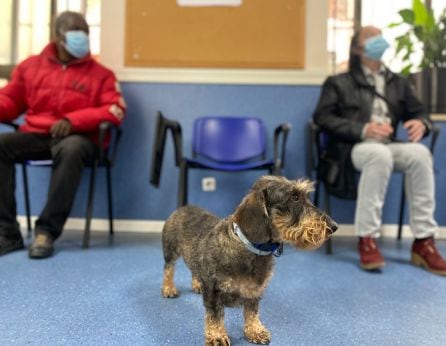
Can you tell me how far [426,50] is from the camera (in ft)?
10.4

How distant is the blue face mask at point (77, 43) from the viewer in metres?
2.72

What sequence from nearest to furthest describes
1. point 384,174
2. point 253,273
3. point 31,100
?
1. point 253,273
2. point 384,174
3. point 31,100

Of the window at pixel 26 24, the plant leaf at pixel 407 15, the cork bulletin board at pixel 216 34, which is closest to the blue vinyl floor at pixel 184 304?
the cork bulletin board at pixel 216 34

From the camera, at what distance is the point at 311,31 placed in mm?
3199

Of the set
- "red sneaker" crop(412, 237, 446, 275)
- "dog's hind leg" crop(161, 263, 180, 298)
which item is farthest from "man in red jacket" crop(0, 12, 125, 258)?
"red sneaker" crop(412, 237, 446, 275)

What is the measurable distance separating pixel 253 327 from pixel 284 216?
1.33ft

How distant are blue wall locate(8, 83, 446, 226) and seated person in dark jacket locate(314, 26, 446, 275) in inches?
22.3

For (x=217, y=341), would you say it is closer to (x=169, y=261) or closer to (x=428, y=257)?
(x=169, y=261)

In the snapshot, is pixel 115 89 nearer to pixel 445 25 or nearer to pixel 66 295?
pixel 66 295

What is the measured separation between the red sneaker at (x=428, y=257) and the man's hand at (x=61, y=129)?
6.97 feet

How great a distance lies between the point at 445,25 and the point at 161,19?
2081mm

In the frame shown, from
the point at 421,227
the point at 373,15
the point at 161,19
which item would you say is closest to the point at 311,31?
the point at 373,15

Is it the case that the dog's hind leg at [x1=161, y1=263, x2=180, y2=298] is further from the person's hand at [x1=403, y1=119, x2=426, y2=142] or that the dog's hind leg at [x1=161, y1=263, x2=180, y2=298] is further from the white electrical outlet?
the person's hand at [x1=403, y1=119, x2=426, y2=142]

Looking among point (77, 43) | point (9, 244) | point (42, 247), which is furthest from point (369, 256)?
point (77, 43)
